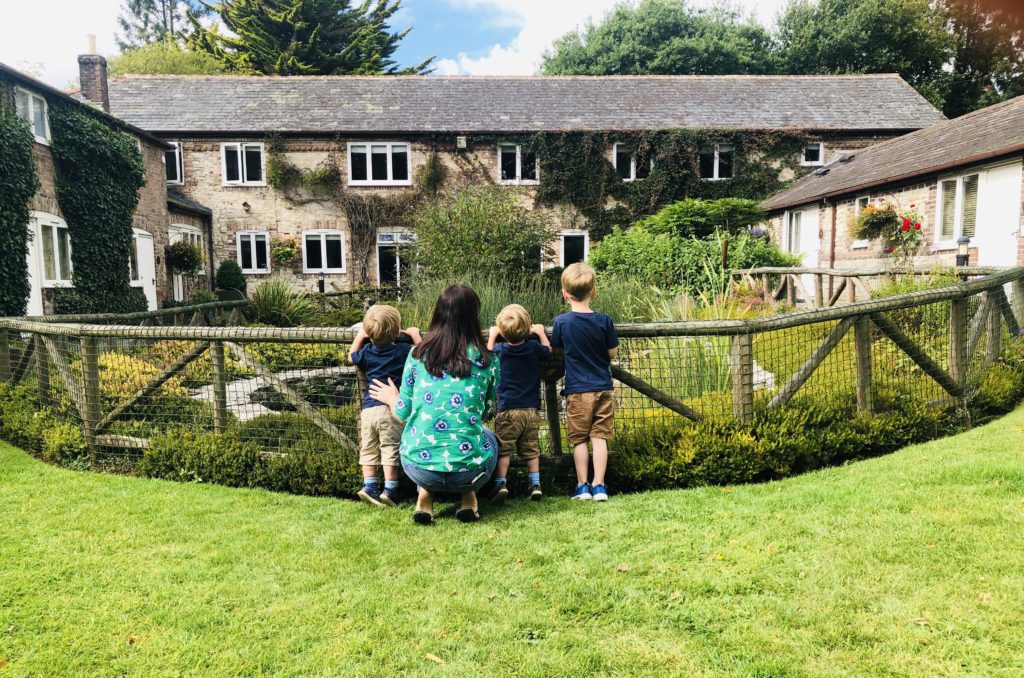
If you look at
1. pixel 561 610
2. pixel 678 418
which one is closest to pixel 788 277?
pixel 678 418

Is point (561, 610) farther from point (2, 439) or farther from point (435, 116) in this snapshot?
point (435, 116)

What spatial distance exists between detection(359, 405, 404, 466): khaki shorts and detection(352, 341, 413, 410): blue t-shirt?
7 centimetres

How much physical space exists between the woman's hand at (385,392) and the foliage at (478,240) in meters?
8.81

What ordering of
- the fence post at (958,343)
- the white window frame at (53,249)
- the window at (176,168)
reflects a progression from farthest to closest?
1. the window at (176,168)
2. the white window frame at (53,249)
3. the fence post at (958,343)

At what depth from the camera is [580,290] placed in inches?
176

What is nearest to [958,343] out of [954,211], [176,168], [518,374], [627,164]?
[518,374]

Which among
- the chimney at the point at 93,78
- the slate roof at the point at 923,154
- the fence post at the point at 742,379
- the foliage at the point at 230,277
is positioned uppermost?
the chimney at the point at 93,78

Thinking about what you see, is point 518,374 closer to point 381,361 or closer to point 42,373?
point 381,361

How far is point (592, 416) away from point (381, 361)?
1383 mm

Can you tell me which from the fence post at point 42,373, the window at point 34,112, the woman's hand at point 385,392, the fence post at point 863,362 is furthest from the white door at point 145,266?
the fence post at point 863,362

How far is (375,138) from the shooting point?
2289cm

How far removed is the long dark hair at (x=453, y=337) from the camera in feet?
→ 13.0

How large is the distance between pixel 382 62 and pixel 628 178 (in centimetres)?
1762

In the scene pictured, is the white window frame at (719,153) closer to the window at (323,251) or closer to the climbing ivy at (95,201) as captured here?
the window at (323,251)
